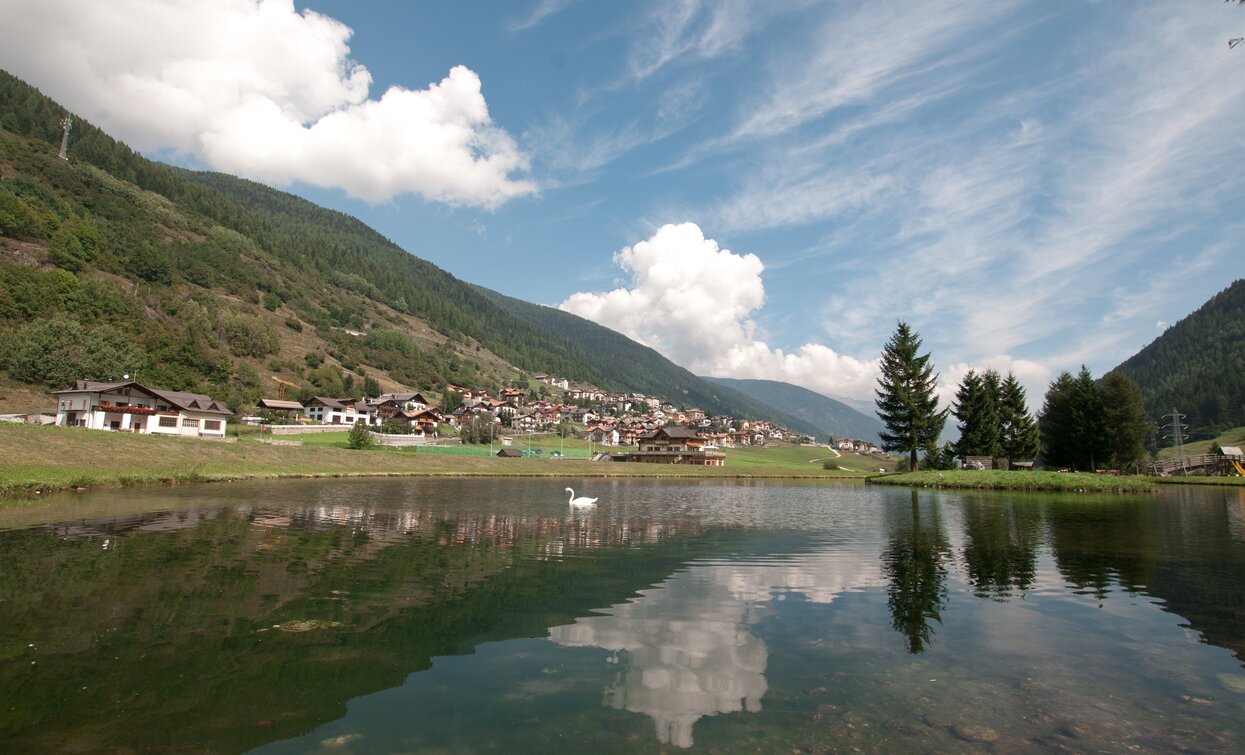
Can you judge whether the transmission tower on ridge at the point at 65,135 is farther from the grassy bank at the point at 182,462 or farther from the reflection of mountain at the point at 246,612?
the reflection of mountain at the point at 246,612

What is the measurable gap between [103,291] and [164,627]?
14649 cm

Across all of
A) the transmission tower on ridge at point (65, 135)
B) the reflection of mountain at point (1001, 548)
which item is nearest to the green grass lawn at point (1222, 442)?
the reflection of mountain at point (1001, 548)

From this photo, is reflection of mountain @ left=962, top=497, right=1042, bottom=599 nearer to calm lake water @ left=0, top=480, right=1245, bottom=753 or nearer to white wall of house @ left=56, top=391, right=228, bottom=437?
calm lake water @ left=0, top=480, right=1245, bottom=753

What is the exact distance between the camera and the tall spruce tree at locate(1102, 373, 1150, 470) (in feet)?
243

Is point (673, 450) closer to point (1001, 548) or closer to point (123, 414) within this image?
point (123, 414)

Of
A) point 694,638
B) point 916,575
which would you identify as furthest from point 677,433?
point 694,638

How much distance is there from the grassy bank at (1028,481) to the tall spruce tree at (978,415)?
14.3m

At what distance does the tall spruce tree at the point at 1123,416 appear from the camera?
243ft

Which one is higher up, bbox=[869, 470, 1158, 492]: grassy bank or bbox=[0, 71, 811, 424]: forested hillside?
bbox=[0, 71, 811, 424]: forested hillside

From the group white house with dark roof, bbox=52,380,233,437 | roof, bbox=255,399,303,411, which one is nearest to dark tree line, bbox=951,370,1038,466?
white house with dark roof, bbox=52,380,233,437

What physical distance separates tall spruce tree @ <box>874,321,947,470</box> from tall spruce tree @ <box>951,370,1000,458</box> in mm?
5355

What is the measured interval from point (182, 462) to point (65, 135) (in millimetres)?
206979

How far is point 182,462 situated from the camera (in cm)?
5009

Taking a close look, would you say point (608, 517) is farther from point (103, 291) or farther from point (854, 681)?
point (103, 291)
